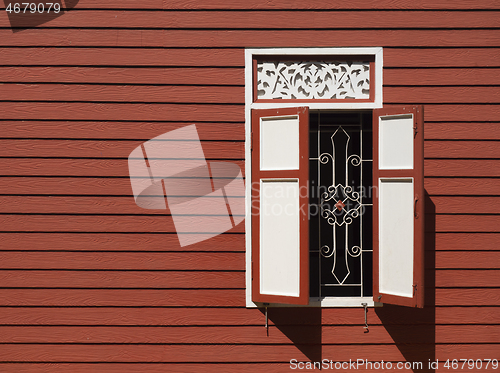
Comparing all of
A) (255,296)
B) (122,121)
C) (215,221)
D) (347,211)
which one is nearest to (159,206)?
(215,221)

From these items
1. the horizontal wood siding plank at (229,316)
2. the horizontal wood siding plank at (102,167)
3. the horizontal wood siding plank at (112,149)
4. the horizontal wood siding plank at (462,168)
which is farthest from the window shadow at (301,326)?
the horizontal wood siding plank at (462,168)

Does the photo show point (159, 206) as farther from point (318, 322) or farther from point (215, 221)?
point (318, 322)

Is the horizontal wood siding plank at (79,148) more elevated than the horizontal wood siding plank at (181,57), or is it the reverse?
the horizontal wood siding plank at (181,57)

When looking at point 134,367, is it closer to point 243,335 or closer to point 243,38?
point 243,335

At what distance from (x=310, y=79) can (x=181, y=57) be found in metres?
1.09

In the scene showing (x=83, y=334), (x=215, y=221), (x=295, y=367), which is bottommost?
(x=295, y=367)

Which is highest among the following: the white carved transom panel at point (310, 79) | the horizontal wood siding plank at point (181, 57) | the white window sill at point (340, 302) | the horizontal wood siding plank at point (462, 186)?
the horizontal wood siding plank at point (181, 57)

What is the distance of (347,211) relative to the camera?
313cm

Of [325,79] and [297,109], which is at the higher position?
[325,79]

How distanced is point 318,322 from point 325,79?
79.8 inches

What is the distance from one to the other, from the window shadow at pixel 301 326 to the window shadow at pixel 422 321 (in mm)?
536

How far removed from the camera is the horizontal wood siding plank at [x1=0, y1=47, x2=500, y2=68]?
3064 millimetres

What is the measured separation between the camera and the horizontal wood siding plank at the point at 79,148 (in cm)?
306

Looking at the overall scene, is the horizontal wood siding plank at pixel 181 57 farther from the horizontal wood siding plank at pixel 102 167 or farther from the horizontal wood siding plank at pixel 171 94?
the horizontal wood siding plank at pixel 102 167
